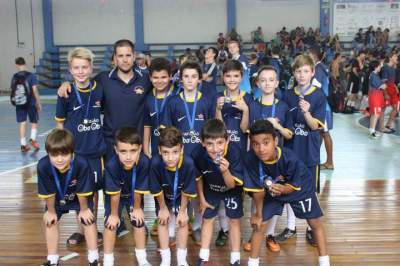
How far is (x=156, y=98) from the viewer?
12.9ft

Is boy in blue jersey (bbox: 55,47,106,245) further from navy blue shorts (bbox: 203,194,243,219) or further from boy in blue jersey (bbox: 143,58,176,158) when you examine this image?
navy blue shorts (bbox: 203,194,243,219)

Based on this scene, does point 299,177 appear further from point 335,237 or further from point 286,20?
point 286,20

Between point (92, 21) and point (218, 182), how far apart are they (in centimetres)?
1871

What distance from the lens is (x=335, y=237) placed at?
4160 mm

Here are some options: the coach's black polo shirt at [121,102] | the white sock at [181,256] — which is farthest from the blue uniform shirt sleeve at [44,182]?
the white sock at [181,256]

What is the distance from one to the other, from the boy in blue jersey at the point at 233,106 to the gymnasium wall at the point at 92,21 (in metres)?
17.5

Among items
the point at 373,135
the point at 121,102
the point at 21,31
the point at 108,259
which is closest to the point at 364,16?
the point at 373,135

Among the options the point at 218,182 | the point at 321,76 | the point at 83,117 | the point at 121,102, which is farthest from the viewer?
the point at 321,76

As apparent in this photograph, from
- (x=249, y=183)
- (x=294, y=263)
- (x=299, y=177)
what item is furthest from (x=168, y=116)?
(x=294, y=263)

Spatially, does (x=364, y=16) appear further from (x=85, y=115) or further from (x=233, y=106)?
(x=85, y=115)

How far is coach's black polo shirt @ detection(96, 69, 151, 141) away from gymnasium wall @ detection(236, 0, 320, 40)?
1691 centimetres

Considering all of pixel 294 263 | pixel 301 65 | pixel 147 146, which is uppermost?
pixel 301 65

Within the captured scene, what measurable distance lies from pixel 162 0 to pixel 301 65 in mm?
17639

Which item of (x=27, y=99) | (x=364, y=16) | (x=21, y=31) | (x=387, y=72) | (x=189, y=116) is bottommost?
(x=27, y=99)
